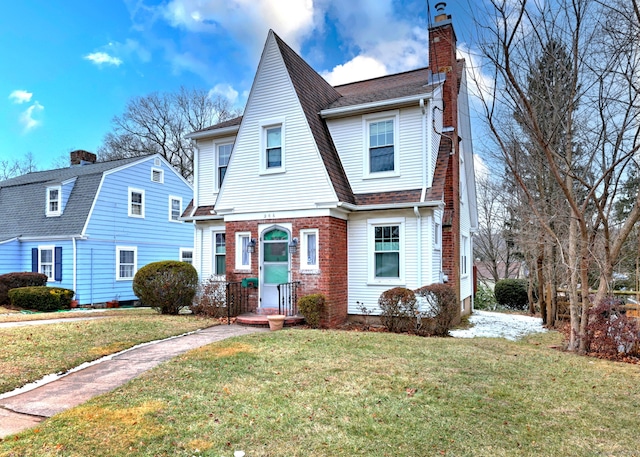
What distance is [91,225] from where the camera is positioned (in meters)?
17.8

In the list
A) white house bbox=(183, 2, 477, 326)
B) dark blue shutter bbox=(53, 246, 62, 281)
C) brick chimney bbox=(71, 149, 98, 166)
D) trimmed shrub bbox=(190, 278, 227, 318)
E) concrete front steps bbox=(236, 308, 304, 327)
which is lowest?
concrete front steps bbox=(236, 308, 304, 327)

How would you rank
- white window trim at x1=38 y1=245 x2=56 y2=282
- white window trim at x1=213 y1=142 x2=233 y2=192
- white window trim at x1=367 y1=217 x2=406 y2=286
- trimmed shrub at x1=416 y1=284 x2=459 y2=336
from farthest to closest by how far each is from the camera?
white window trim at x1=38 y1=245 x2=56 y2=282 < white window trim at x1=213 y1=142 x2=233 y2=192 < white window trim at x1=367 y1=217 x2=406 y2=286 < trimmed shrub at x1=416 y1=284 x2=459 y2=336

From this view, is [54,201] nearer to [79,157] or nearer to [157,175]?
[157,175]

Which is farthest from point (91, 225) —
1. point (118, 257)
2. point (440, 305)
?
point (440, 305)

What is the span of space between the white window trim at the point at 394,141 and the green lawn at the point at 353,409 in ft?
18.5

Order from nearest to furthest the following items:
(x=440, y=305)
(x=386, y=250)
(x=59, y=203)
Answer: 1. (x=440, y=305)
2. (x=386, y=250)
3. (x=59, y=203)

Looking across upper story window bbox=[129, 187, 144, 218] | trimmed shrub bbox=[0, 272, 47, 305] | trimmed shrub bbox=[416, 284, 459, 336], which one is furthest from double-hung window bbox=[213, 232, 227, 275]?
trimmed shrub bbox=[0, 272, 47, 305]

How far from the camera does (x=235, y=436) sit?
3.85 metres

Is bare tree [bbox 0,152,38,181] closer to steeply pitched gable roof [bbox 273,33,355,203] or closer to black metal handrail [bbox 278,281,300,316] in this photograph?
steeply pitched gable roof [bbox 273,33,355,203]

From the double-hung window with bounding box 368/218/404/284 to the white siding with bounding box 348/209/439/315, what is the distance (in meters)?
0.11

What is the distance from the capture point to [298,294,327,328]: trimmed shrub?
32.7 ft

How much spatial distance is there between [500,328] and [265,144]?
28.9ft

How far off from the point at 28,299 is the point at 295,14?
14654 millimetres

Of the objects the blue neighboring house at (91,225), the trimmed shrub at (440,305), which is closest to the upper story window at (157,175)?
the blue neighboring house at (91,225)
